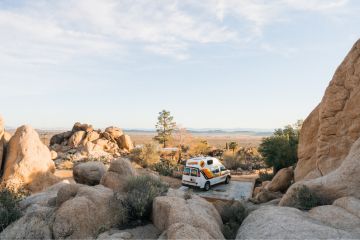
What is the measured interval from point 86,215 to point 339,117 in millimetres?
10735

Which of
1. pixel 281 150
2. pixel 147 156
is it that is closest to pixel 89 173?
pixel 281 150

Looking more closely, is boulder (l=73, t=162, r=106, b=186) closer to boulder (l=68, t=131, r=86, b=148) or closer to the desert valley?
the desert valley

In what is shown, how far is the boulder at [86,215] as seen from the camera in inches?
306

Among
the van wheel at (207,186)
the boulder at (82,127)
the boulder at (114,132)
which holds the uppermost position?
the boulder at (82,127)

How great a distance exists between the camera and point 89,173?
617 inches

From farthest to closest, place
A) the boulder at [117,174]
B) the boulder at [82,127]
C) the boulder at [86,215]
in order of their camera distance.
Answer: the boulder at [82,127]
the boulder at [117,174]
the boulder at [86,215]

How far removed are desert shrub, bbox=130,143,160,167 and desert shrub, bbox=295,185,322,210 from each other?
83.2ft

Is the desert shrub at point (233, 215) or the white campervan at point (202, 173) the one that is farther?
the white campervan at point (202, 173)

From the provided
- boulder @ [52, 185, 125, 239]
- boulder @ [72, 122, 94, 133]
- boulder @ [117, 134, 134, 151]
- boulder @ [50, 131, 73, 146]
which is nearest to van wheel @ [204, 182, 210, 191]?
boulder @ [52, 185, 125, 239]

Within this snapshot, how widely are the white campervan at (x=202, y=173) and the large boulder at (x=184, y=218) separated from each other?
12.8 meters

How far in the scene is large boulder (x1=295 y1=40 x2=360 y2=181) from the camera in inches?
468

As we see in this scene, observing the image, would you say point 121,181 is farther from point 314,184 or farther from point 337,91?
point 337,91

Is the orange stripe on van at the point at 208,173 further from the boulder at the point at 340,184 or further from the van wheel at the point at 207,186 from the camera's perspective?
the boulder at the point at 340,184

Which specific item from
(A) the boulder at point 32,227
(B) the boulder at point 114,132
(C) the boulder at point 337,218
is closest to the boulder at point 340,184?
(C) the boulder at point 337,218
